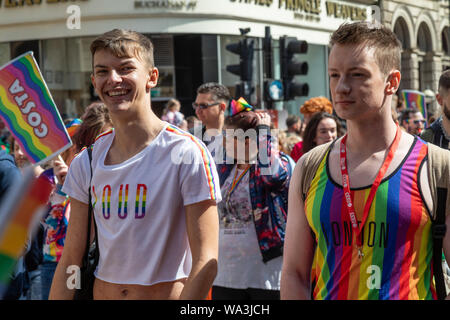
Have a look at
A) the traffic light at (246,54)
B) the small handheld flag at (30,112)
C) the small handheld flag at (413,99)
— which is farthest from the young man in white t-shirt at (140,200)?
the small handheld flag at (413,99)

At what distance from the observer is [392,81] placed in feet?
7.55

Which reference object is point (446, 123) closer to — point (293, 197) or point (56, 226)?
point (293, 197)

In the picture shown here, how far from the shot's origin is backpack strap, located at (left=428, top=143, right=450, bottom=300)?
84.3 inches

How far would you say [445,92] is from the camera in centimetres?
427

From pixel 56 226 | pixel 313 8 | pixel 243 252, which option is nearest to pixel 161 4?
pixel 313 8

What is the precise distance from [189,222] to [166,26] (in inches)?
752

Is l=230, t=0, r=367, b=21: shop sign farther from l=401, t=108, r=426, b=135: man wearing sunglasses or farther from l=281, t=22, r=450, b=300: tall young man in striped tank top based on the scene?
l=281, t=22, r=450, b=300: tall young man in striped tank top

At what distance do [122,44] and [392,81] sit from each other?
3.47 feet

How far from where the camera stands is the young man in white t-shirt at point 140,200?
2.56m

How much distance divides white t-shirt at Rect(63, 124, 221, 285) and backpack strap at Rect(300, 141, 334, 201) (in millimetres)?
376

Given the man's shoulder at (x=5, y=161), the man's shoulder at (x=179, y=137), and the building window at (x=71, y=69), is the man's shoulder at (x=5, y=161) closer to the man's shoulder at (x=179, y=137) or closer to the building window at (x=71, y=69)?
the man's shoulder at (x=179, y=137)

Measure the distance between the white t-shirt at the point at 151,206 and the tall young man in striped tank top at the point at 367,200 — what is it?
17.7 inches

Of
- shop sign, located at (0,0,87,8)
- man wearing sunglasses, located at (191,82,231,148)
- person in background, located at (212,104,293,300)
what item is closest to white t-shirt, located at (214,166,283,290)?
person in background, located at (212,104,293,300)

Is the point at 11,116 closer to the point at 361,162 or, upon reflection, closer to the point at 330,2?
the point at 361,162
